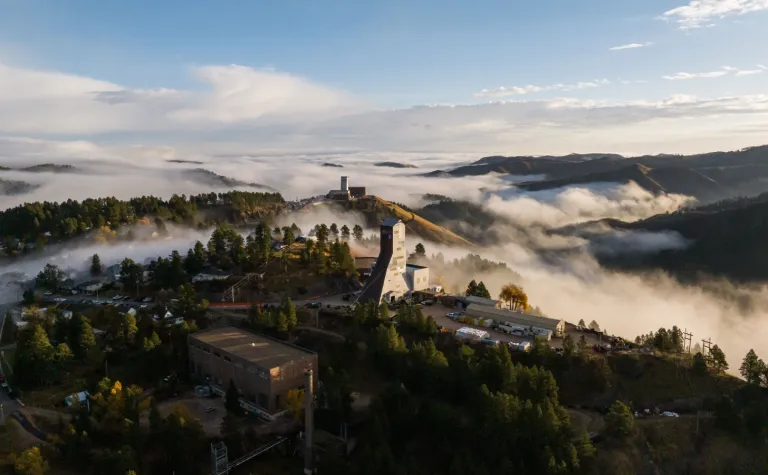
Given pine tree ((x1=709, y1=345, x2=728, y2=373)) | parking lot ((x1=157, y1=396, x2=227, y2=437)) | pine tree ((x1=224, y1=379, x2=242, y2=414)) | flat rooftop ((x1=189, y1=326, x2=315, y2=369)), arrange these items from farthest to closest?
1. flat rooftop ((x1=189, y1=326, x2=315, y2=369))
2. pine tree ((x1=709, y1=345, x2=728, y2=373))
3. pine tree ((x1=224, y1=379, x2=242, y2=414))
4. parking lot ((x1=157, y1=396, x2=227, y2=437))

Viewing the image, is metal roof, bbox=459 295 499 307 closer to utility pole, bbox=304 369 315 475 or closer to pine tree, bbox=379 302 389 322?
pine tree, bbox=379 302 389 322

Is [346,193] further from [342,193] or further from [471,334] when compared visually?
[471,334]

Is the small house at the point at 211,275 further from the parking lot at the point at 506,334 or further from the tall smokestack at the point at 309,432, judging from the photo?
the tall smokestack at the point at 309,432

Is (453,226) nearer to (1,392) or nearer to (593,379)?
(593,379)

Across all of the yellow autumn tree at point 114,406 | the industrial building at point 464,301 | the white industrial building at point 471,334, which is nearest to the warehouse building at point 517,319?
the industrial building at point 464,301

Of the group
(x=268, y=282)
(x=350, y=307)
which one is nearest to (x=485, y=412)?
(x=350, y=307)

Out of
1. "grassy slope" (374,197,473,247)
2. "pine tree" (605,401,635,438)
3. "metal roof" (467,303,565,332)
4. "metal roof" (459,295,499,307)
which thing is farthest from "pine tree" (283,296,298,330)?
"grassy slope" (374,197,473,247)

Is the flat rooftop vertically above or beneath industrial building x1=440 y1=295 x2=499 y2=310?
beneath

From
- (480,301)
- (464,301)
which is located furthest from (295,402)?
(480,301)
